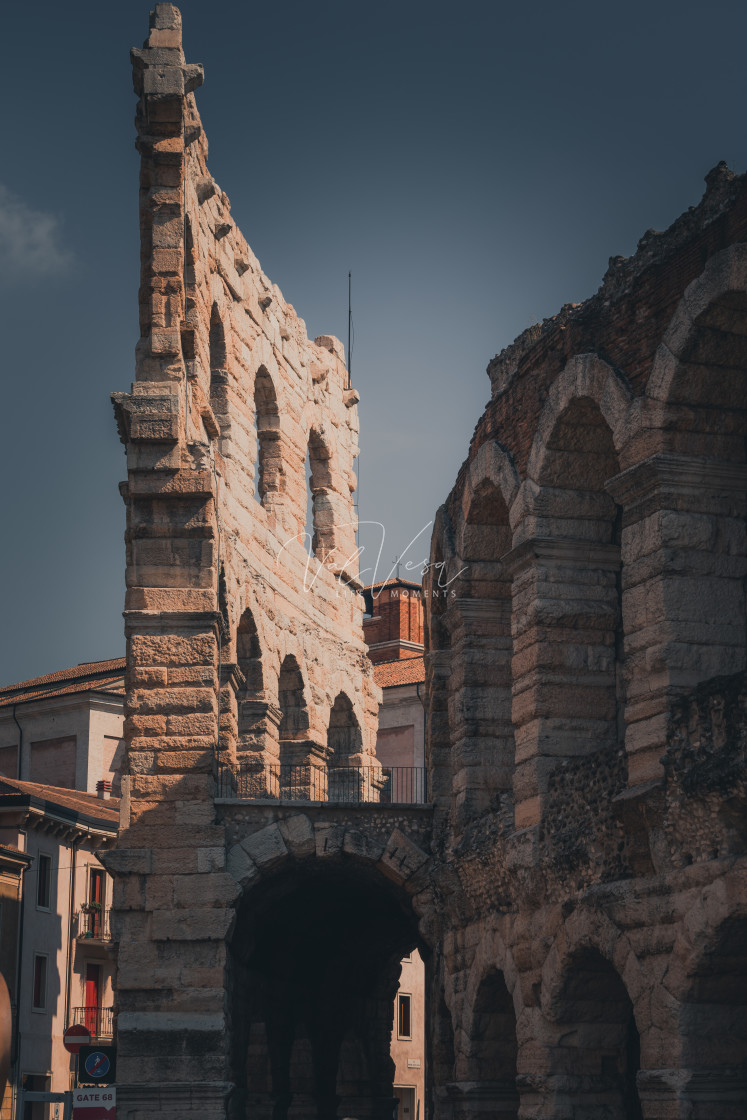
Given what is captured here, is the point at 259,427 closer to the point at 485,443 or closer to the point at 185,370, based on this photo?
the point at 185,370

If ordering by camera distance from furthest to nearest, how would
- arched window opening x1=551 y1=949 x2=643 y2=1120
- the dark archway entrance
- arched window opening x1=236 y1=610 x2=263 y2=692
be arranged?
1. arched window opening x1=236 y1=610 x2=263 y2=692
2. the dark archway entrance
3. arched window opening x1=551 y1=949 x2=643 y2=1120

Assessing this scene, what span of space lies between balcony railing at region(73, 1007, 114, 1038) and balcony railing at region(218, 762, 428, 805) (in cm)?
812

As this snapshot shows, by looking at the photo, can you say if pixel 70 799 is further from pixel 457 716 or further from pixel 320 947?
pixel 457 716

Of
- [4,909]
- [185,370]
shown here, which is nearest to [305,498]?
[185,370]

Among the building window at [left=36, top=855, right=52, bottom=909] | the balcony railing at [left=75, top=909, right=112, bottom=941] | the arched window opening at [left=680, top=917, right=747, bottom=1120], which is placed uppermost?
the building window at [left=36, top=855, right=52, bottom=909]

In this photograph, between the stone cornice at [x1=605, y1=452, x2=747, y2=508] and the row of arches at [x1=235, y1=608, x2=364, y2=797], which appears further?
the row of arches at [x1=235, y1=608, x2=364, y2=797]

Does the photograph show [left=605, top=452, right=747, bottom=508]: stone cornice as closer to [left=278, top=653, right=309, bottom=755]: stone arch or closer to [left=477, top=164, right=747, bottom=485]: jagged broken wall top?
[left=477, top=164, right=747, bottom=485]: jagged broken wall top

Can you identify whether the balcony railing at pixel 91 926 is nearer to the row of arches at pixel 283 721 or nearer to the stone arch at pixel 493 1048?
the row of arches at pixel 283 721

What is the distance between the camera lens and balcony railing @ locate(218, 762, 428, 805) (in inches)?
714

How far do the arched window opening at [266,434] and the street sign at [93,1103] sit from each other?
1185 centimetres

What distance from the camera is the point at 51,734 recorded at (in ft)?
117

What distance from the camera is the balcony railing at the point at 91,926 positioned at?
99.5ft

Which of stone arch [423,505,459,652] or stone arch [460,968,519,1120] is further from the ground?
stone arch [423,505,459,652]

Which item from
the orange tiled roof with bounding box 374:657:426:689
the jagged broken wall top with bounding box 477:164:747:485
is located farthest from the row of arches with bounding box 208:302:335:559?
the orange tiled roof with bounding box 374:657:426:689
